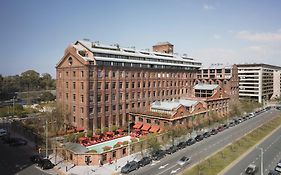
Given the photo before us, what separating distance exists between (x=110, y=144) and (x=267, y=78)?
469 feet

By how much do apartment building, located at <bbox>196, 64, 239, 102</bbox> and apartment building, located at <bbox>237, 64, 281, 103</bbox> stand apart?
49017mm

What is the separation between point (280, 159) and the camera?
164ft

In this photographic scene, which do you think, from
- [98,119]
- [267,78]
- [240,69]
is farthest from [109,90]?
[267,78]

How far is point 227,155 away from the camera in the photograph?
169 feet

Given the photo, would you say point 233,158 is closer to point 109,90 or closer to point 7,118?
point 109,90

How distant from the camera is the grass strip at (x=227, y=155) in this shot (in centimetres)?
4331

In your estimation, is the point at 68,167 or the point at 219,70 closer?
the point at 68,167

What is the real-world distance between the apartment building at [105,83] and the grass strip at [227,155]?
32.4m

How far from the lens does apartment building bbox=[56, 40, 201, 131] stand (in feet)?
222

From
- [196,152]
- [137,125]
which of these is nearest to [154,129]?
[137,125]

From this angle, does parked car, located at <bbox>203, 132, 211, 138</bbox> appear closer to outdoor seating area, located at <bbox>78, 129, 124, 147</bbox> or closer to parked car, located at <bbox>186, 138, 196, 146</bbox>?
parked car, located at <bbox>186, 138, 196, 146</bbox>

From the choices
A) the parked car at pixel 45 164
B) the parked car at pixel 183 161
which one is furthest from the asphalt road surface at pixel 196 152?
the parked car at pixel 45 164

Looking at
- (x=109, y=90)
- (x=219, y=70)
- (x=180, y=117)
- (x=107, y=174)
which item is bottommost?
(x=107, y=174)

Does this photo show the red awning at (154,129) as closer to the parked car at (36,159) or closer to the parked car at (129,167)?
the parked car at (129,167)
